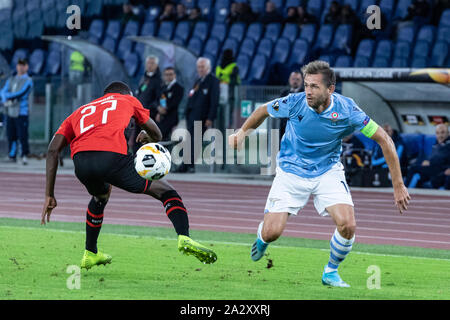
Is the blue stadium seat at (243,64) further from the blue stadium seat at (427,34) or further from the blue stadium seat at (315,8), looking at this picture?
the blue stadium seat at (427,34)

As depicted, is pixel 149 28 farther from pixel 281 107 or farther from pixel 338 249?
pixel 338 249

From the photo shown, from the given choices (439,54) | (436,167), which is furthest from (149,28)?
(436,167)

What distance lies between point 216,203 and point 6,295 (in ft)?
28.3

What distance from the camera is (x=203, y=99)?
20.6m

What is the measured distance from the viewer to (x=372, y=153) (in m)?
19.5

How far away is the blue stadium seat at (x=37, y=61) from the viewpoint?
3050cm

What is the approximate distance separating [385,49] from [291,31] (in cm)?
317

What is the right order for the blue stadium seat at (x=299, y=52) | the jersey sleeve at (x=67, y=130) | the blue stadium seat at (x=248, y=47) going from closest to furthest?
the jersey sleeve at (x=67, y=130) → the blue stadium seat at (x=299, y=52) → the blue stadium seat at (x=248, y=47)

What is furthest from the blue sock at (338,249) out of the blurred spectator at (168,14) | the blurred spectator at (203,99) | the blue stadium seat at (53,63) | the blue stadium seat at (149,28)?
the blue stadium seat at (53,63)

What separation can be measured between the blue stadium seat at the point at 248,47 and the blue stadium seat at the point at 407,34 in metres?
4.08

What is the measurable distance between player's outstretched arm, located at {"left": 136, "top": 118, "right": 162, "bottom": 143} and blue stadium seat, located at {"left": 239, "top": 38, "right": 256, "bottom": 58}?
17.5m

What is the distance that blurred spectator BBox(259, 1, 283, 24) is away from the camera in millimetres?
27078

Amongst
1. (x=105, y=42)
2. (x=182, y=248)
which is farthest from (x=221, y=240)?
(x=105, y=42)

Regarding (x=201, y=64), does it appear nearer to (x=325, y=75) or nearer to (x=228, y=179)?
(x=228, y=179)
